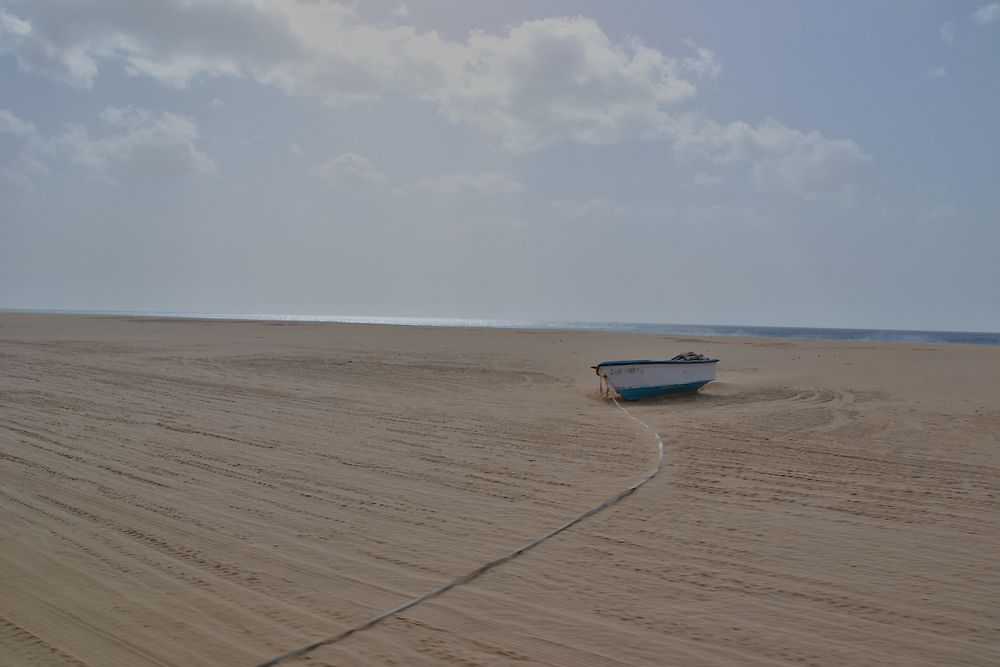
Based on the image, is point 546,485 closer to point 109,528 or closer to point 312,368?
point 109,528

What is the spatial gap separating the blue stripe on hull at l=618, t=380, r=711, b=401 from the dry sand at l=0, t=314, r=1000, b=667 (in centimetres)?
168

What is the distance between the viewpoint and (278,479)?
5969 millimetres

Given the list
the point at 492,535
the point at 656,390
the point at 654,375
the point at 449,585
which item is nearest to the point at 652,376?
the point at 654,375

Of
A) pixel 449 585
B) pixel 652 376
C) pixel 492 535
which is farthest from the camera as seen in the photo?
pixel 652 376

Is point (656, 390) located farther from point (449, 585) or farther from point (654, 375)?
point (449, 585)

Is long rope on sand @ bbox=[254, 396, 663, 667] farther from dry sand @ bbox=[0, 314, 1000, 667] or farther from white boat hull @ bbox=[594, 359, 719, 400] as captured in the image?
white boat hull @ bbox=[594, 359, 719, 400]

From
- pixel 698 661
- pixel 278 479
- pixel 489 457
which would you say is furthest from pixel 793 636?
pixel 278 479

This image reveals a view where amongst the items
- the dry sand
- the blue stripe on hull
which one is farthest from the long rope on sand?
the blue stripe on hull

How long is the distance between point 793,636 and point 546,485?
291cm

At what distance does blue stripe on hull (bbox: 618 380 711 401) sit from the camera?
11664mm

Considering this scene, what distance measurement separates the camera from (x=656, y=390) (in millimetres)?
12094

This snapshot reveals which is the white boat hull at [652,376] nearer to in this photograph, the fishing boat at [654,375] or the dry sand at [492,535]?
the fishing boat at [654,375]

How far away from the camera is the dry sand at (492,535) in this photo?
10.4 feet

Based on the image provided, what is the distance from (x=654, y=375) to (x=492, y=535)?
8060 millimetres
